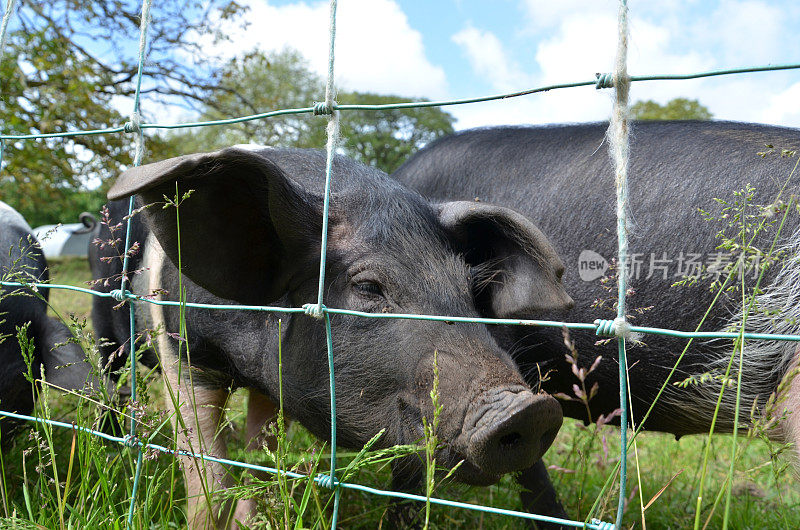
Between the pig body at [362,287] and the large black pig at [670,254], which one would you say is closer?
the pig body at [362,287]

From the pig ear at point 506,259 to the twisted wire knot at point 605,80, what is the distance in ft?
2.02

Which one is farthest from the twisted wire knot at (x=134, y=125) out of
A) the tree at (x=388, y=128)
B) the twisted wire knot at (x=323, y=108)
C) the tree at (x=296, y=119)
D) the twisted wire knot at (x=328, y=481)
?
the tree at (x=388, y=128)

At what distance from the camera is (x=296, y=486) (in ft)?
6.87

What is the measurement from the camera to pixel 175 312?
237 centimetres

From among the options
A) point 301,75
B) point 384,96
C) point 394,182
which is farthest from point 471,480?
point 301,75

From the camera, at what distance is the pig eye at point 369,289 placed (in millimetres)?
1818

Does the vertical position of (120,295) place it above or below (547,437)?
above

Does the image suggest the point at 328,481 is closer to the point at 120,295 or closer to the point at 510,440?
the point at 510,440

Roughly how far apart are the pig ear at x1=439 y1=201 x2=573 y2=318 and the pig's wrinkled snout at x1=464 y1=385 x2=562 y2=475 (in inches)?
15.8

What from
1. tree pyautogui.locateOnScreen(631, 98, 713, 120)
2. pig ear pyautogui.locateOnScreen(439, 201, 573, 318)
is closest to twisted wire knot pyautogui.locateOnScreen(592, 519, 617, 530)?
pig ear pyautogui.locateOnScreen(439, 201, 573, 318)

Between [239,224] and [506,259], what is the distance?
0.77 metres

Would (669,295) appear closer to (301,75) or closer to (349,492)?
(349,492)

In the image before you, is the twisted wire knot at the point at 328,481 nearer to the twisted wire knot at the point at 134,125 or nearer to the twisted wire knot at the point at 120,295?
the twisted wire knot at the point at 120,295

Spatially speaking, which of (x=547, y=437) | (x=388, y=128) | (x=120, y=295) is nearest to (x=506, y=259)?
(x=547, y=437)
